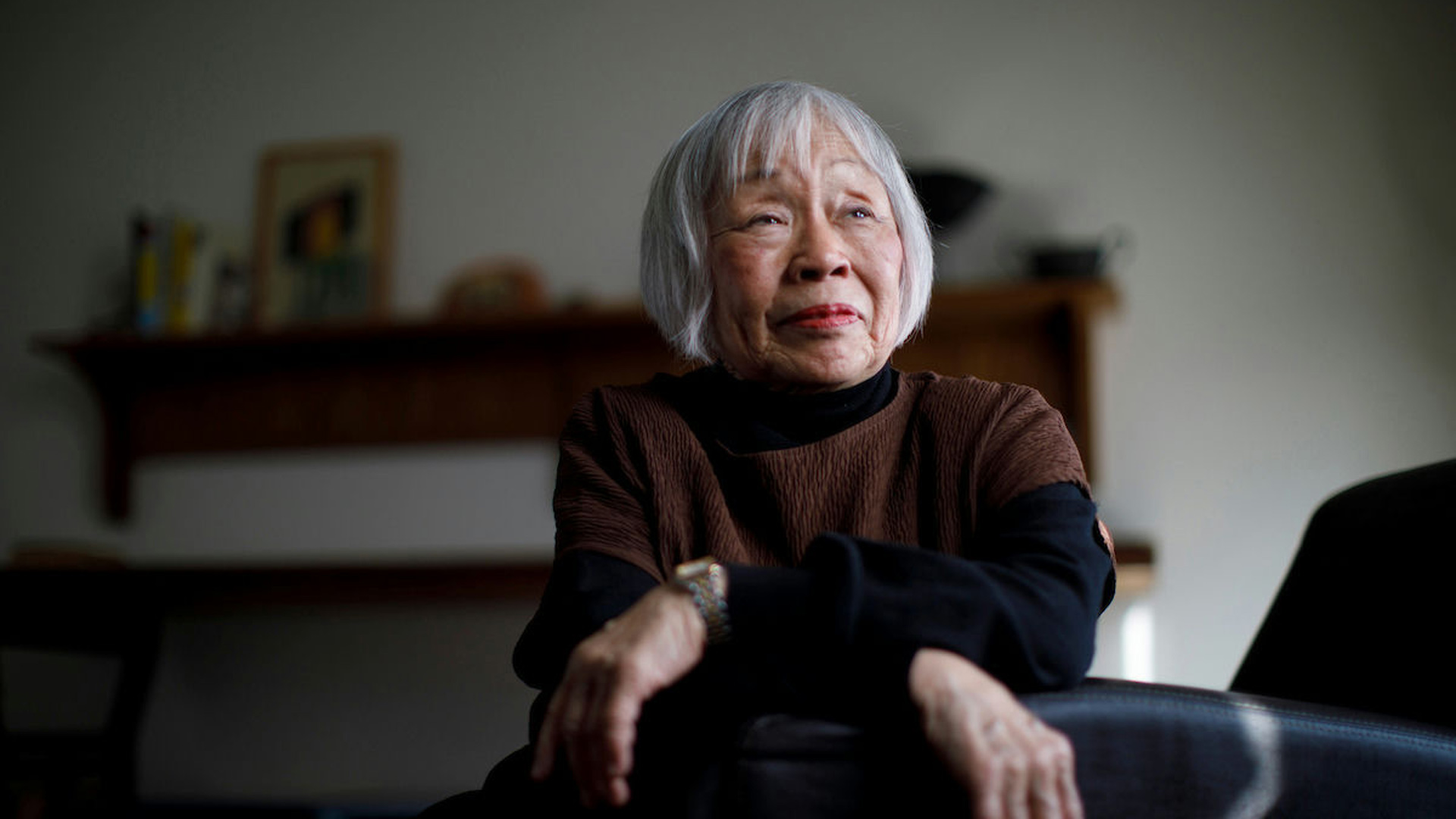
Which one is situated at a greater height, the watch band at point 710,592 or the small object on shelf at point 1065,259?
the small object on shelf at point 1065,259

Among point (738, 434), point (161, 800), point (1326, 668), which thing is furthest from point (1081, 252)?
point (161, 800)

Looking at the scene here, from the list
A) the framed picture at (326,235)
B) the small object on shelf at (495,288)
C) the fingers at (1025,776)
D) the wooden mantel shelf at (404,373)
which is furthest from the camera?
Result: the framed picture at (326,235)

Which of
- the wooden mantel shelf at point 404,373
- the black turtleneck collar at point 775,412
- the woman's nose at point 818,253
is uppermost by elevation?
the woman's nose at point 818,253

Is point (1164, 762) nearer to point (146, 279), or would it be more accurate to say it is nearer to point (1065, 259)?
point (1065, 259)

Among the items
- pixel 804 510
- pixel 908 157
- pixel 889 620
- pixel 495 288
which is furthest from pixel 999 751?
Answer: pixel 495 288

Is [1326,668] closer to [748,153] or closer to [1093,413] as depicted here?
[748,153]

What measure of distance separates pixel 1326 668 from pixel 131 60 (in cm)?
382

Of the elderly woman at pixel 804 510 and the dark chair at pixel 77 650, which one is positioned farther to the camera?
the dark chair at pixel 77 650

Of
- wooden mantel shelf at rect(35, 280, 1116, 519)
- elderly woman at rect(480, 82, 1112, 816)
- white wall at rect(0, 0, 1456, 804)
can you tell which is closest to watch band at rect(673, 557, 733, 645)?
elderly woman at rect(480, 82, 1112, 816)

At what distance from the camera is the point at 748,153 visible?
1099 mm

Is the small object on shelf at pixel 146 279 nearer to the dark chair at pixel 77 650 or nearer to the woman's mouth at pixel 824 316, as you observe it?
the dark chair at pixel 77 650

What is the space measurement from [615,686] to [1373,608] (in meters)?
0.78

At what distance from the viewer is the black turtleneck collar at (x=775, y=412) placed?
42.6 inches

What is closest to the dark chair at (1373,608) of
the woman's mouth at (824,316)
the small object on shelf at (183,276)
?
the woman's mouth at (824,316)
